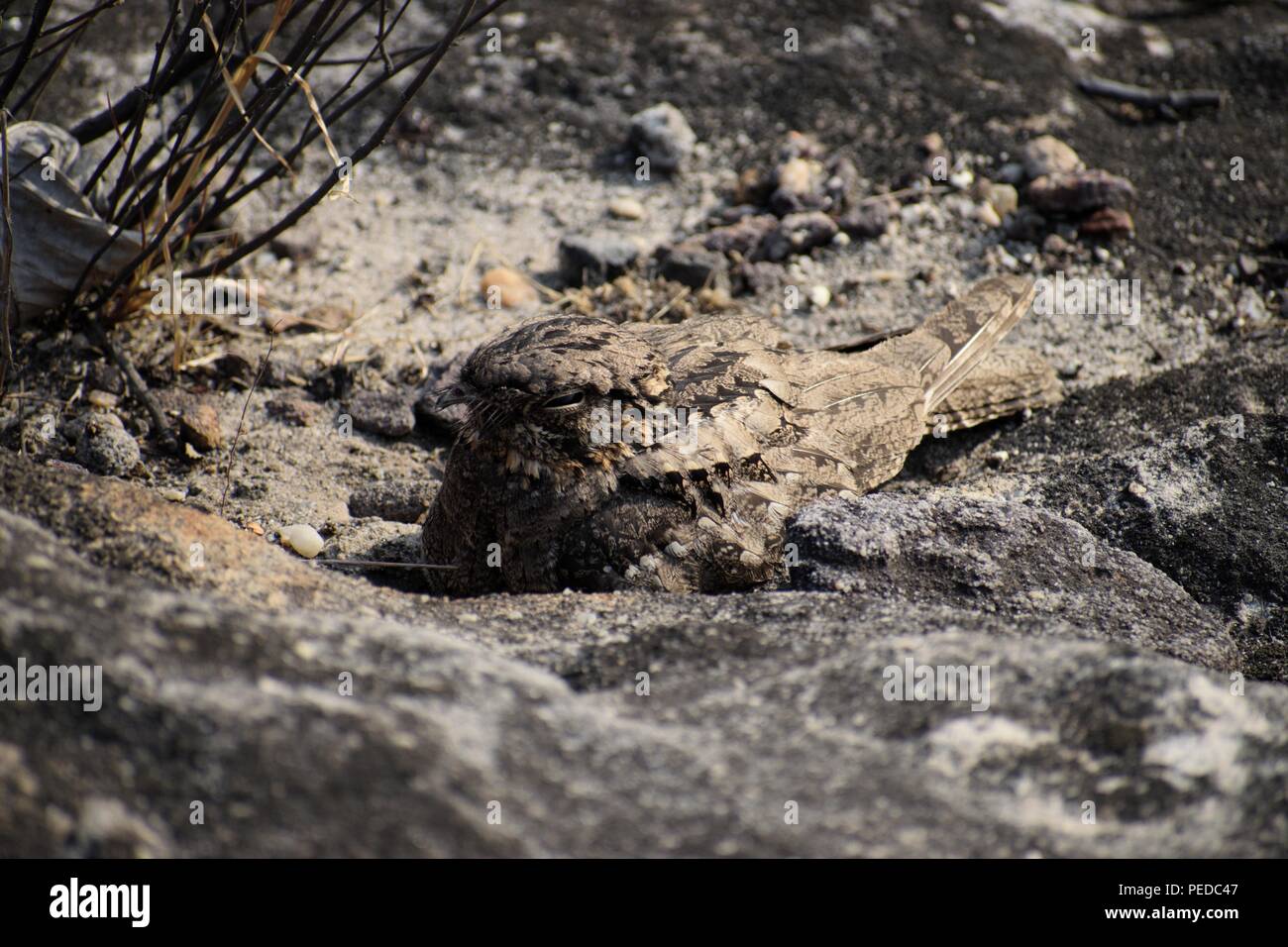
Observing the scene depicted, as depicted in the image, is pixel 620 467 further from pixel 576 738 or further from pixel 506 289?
pixel 506 289

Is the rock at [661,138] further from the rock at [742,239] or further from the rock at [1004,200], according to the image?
the rock at [1004,200]

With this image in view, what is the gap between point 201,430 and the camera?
364cm

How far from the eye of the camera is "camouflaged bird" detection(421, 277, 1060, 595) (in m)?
3.14

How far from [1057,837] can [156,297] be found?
3.78 m

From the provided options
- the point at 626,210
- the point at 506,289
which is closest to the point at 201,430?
the point at 506,289

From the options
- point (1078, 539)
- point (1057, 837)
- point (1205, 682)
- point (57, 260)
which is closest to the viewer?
point (1057, 837)

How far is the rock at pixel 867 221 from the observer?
488 centimetres

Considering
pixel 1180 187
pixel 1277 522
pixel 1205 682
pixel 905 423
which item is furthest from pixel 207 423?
pixel 1180 187

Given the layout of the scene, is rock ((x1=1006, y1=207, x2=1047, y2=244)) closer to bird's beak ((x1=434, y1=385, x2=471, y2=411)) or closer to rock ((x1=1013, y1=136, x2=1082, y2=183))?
rock ((x1=1013, y1=136, x2=1082, y2=183))

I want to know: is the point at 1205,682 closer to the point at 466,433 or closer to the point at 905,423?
the point at 905,423

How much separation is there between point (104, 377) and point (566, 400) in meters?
1.92

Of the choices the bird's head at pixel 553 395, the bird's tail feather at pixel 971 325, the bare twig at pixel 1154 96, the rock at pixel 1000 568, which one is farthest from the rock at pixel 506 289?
the bare twig at pixel 1154 96

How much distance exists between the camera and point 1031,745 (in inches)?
72.2

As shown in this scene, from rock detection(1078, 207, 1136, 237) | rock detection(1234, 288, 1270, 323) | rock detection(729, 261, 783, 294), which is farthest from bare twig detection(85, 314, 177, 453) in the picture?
rock detection(1234, 288, 1270, 323)
